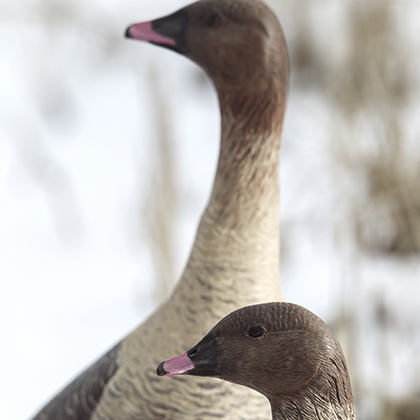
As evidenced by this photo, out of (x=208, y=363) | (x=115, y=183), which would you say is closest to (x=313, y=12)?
(x=115, y=183)

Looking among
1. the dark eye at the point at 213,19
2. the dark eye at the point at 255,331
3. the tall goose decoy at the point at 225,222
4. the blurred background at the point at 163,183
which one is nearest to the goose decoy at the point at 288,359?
the dark eye at the point at 255,331

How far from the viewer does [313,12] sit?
8.55ft

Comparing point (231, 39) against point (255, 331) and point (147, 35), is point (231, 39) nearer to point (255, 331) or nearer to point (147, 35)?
point (147, 35)

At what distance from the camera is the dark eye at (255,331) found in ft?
1.55

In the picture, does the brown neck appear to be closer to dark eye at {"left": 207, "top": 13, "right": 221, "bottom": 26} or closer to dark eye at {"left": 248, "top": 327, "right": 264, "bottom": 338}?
dark eye at {"left": 207, "top": 13, "right": 221, "bottom": 26}

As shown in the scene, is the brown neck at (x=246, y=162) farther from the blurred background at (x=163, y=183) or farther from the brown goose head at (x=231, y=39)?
the blurred background at (x=163, y=183)

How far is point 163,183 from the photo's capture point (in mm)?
1934

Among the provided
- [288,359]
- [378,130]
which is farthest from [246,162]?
[378,130]

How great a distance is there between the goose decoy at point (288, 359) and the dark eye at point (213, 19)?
1.14ft

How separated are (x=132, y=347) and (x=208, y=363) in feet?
0.94

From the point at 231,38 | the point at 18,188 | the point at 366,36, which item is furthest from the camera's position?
the point at 18,188

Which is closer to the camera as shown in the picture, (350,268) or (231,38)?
(231,38)

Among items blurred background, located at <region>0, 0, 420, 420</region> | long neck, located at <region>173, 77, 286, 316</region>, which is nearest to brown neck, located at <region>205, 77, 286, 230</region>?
long neck, located at <region>173, 77, 286, 316</region>

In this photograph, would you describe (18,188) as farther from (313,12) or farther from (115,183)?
(313,12)
